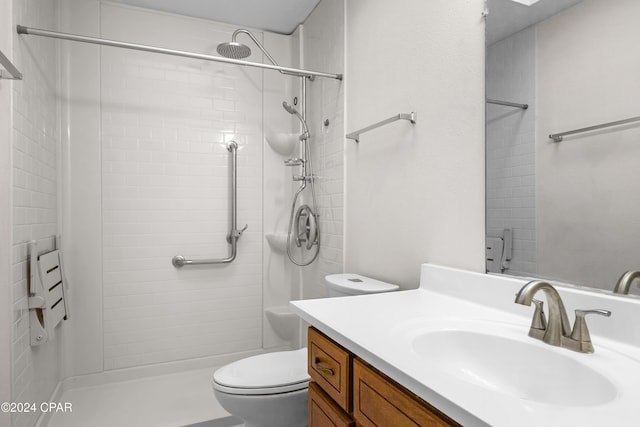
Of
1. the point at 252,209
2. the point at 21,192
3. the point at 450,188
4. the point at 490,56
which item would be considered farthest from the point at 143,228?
the point at 490,56

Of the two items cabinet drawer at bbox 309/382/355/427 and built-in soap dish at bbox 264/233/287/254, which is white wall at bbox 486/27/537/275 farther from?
built-in soap dish at bbox 264/233/287/254

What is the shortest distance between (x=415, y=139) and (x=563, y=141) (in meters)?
0.64

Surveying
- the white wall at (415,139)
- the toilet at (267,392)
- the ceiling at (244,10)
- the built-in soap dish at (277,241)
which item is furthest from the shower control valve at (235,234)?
the ceiling at (244,10)

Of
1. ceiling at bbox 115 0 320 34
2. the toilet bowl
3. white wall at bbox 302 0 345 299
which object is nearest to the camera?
the toilet bowl

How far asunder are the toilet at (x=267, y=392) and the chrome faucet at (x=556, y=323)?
750 millimetres

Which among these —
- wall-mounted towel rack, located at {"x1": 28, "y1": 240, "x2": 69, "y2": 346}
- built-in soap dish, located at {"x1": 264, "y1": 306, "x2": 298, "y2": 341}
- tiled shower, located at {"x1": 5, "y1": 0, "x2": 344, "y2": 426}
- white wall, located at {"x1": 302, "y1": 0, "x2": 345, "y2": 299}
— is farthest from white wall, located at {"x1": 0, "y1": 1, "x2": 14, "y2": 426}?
built-in soap dish, located at {"x1": 264, "y1": 306, "x2": 298, "y2": 341}

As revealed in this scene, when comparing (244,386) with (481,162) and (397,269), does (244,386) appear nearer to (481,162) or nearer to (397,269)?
(397,269)

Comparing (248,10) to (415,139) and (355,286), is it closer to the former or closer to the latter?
(415,139)

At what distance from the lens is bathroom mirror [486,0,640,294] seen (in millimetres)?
914

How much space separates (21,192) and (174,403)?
57.3 inches

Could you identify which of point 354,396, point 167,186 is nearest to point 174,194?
point 167,186

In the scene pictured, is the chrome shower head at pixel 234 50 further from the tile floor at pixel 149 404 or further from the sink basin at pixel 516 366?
the tile floor at pixel 149 404

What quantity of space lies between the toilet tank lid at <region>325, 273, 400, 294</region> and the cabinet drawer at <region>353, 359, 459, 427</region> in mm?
736

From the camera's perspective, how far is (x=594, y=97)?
976mm
